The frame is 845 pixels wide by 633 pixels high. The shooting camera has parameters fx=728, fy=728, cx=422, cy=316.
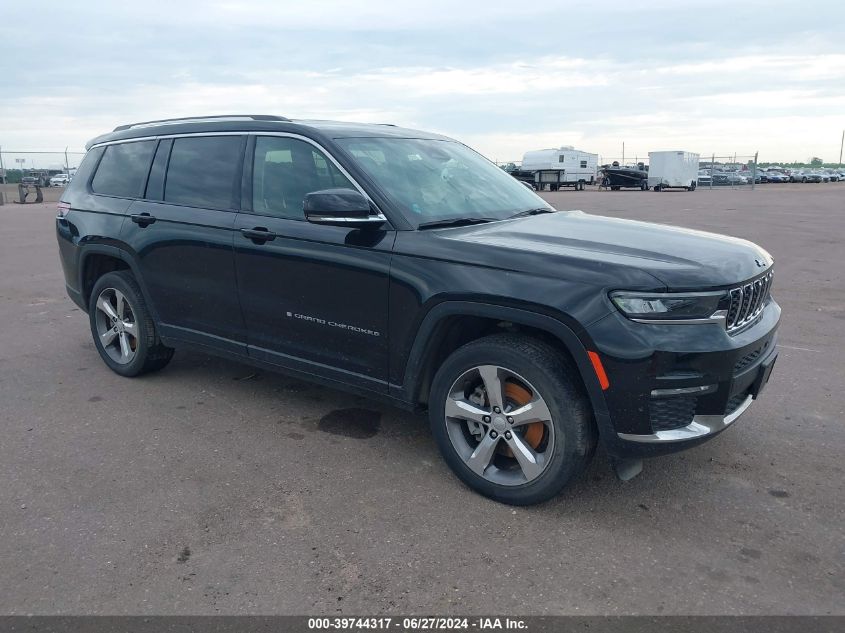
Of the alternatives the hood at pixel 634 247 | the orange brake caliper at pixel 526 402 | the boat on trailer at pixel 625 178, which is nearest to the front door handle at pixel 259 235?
the hood at pixel 634 247

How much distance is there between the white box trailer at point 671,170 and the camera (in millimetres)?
45062

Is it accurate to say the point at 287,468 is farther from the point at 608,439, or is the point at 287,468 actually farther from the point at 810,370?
the point at 810,370

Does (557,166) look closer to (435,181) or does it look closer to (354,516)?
(435,181)

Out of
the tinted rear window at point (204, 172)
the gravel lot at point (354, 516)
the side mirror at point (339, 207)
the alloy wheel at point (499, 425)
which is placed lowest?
the gravel lot at point (354, 516)

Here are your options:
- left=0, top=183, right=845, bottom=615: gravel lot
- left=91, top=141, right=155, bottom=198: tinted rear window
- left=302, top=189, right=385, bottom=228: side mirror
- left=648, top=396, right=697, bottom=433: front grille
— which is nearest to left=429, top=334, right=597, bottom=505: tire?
left=0, top=183, right=845, bottom=615: gravel lot

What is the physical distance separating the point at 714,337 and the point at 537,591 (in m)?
1.32

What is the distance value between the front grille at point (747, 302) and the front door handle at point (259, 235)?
8.17ft

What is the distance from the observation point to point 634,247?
3.51 m

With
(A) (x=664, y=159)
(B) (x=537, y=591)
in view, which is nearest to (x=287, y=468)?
(B) (x=537, y=591)

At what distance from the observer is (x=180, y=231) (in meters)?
4.77

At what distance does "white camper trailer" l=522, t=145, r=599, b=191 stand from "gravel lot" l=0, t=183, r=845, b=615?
148 feet

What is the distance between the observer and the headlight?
122 inches

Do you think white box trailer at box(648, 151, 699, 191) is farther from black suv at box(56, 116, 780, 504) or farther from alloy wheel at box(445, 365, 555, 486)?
alloy wheel at box(445, 365, 555, 486)

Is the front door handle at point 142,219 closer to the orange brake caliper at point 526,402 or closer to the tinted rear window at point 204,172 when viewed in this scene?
the tinted rear window at point 204,172
